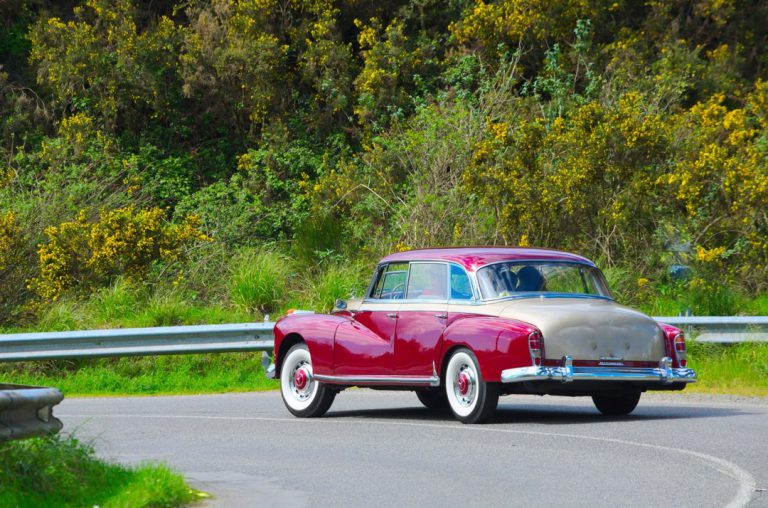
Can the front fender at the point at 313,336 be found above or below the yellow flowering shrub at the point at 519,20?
below

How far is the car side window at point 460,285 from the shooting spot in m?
13.1

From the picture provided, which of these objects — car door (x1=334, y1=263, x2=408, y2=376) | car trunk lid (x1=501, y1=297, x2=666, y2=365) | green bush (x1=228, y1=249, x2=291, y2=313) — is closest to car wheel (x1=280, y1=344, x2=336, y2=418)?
car door (x1=334, y1=263, x2=408, y2=376)

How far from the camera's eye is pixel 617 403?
44.5 feet

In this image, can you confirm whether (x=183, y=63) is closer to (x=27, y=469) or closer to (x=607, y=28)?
(x=607, y=28)

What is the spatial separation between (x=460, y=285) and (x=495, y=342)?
4.02 ft

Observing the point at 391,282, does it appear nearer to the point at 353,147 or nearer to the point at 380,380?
the point at 380,380

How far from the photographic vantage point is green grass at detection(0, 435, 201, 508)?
7418mm

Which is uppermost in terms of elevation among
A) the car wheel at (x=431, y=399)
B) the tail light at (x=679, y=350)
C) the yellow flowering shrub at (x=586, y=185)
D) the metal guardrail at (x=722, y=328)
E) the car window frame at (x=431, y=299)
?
the yellow flowering shrub at (x=586, y=185)

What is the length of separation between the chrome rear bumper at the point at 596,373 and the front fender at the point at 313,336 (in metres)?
2.41

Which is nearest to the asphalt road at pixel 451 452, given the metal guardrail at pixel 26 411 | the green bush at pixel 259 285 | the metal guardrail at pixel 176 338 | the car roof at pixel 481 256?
the metal guardrail at pixel 26 411

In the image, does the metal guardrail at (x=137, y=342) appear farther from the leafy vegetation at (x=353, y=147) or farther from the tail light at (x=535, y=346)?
the tail light at (x=535, y=346)

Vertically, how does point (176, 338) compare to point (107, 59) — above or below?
below

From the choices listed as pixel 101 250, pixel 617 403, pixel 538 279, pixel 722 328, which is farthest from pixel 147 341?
pixel 722 328

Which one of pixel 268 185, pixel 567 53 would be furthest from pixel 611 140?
pixel 268 185
